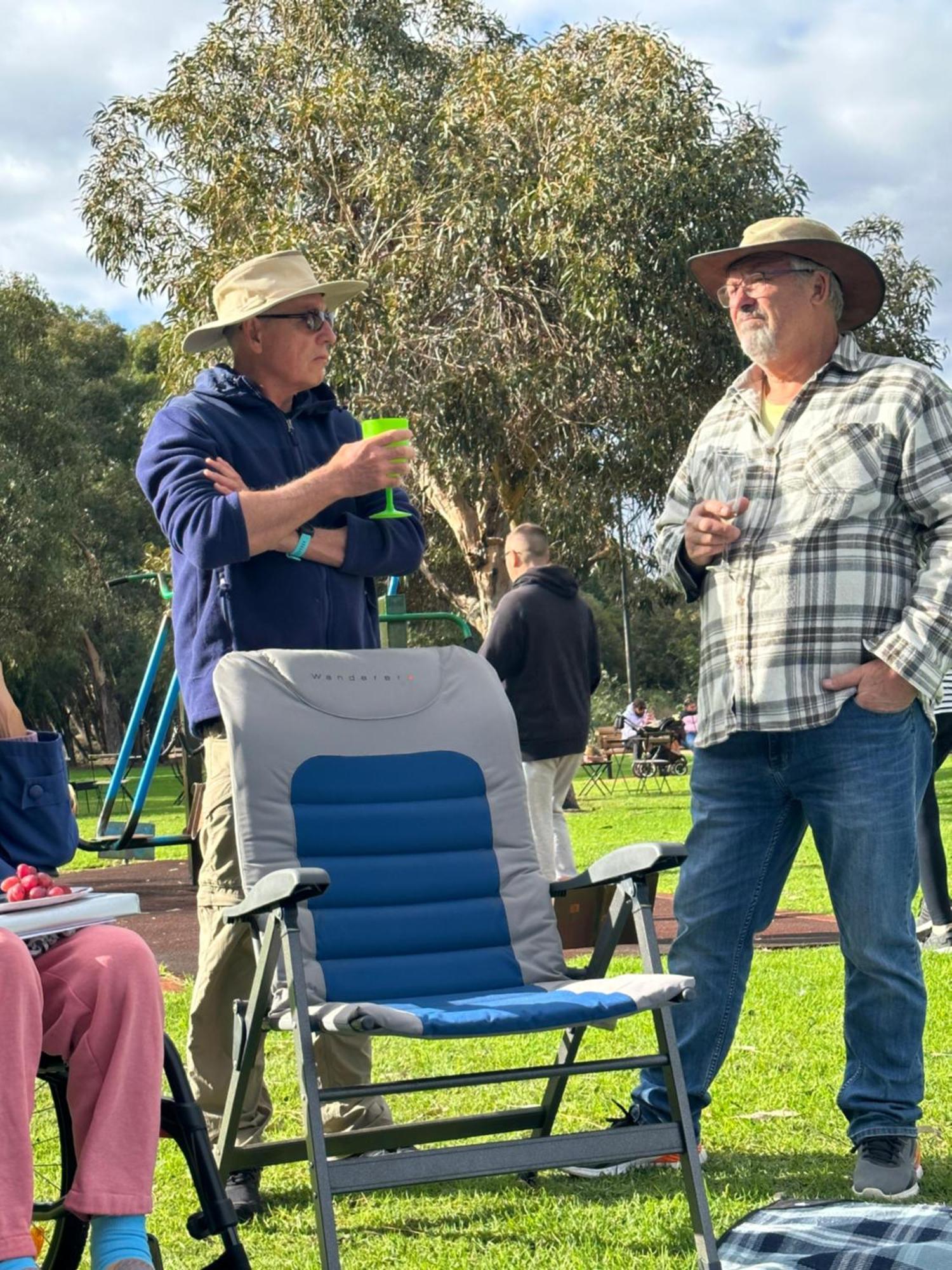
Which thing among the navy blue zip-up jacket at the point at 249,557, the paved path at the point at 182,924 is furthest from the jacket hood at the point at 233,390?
the paved path at the point at 182,924

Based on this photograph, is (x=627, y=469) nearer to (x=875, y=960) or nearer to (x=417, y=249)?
(x=417, y=249)

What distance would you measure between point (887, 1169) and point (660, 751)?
69.2 feet

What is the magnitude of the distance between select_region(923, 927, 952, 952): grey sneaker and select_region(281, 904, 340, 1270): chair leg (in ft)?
15.6

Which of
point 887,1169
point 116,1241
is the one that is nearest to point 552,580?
point 887,1169

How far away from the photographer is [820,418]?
4172mm

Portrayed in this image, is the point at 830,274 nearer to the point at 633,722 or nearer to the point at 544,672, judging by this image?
the point at 544,672

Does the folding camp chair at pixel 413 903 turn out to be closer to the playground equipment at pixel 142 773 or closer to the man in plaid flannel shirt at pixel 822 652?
the man in plaid flannel shirt at pixel 822 652

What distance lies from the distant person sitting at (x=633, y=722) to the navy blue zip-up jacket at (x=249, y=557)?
2190cm

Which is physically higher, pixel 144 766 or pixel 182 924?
pixel 144 766

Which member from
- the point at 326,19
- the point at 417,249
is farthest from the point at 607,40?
the point at 326,19

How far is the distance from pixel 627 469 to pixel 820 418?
17.2 m

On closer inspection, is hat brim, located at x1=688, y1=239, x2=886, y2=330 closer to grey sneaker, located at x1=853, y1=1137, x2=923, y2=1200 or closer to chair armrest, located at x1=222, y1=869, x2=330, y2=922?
chair armrest, located at x1=222, y1=869, x2=330, y2=922

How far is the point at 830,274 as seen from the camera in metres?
4.23

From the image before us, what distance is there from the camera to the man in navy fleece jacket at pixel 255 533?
13.7 feet
